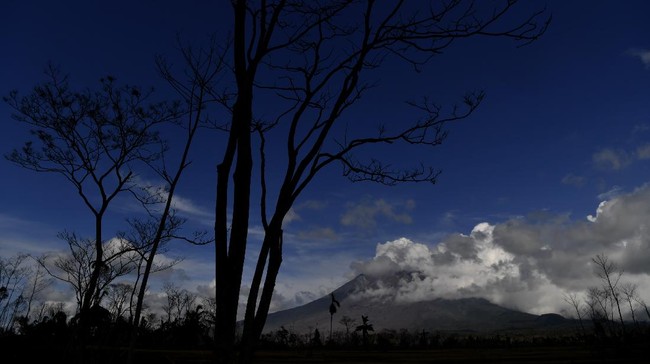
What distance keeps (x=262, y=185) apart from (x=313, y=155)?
830 mm

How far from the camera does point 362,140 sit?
5.07m

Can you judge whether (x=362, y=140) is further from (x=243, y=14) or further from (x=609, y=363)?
(x=609, y=363)

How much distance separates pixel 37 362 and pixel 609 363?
3643cm

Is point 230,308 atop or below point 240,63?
below

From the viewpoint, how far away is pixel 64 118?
14.5 m

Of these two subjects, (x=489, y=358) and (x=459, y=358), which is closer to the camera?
(x=489, y=358)

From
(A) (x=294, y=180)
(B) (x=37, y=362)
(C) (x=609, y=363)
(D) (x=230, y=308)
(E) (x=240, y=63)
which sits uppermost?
(E) (x=240, y=63)

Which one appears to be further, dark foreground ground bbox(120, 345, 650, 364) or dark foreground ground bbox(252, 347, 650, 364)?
dark foreground ground bbox(252, 347, 650, 364)

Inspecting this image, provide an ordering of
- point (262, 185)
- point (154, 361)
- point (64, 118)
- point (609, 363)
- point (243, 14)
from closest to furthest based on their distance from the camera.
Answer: point (243, 14)
point (262, 185)
point (64, 118)
point (154, 361)
point (609, 363)

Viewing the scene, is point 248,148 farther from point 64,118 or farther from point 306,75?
point 64,118

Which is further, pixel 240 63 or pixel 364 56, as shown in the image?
pixel 364 56

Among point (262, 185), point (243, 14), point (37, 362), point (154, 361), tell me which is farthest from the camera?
point (154, 361)

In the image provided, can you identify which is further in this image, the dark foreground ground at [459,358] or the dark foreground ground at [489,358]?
the dark foreground ground at [489,358]

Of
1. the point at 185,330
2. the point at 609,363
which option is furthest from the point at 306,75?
the point at 185,330
